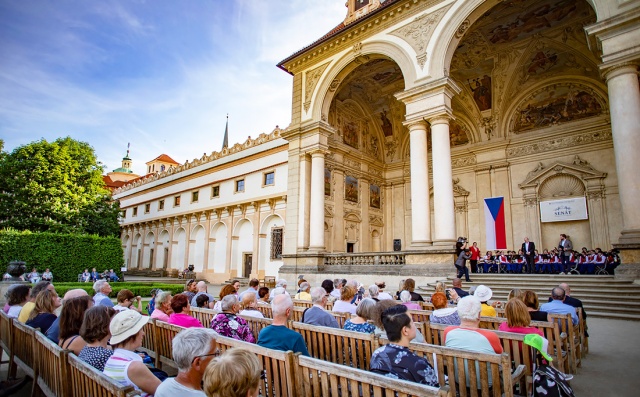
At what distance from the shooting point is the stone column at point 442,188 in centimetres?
1302

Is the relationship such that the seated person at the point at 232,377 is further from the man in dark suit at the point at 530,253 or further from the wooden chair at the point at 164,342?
the man in dark suit at the point at 530,253

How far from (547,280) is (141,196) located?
1513 inches

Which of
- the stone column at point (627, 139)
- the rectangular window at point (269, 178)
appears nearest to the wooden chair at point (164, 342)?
the stone column at point (627, 139)

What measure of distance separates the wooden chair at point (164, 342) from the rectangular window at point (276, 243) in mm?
18818

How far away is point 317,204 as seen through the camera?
17.5 meters

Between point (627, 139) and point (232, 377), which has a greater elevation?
point (627, 139)

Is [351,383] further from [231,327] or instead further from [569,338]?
[569,338]

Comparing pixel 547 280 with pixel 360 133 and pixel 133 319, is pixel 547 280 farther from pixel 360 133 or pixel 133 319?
pixel 360 133

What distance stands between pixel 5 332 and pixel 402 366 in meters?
5.89

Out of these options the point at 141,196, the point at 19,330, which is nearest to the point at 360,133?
the point at 19,330

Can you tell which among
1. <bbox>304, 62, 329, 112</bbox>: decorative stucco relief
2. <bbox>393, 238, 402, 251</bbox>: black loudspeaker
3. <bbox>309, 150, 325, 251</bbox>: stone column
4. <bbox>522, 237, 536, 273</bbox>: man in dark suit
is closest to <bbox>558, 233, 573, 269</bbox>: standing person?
<bbox>522, 237, 536, 273</bbox>: man in dark suit

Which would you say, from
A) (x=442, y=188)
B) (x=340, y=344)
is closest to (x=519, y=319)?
(x=340, y=344)

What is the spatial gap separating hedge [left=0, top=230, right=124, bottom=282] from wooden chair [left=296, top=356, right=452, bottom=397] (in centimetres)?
2487

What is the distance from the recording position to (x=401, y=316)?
2834mm
